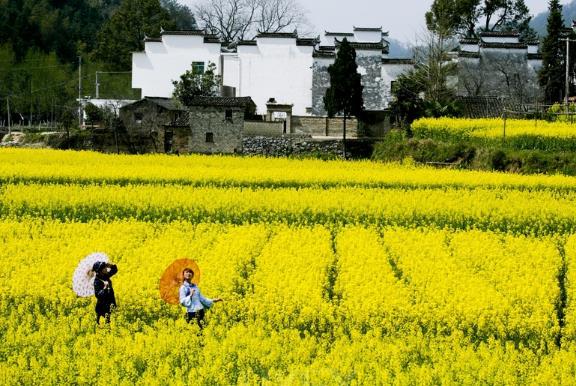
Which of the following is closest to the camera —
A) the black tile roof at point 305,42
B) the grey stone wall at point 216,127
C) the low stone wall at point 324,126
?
the grey stone wall at point 216,127

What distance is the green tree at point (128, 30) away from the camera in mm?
60406

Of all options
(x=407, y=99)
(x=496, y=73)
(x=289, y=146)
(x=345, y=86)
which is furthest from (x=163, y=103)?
(x=496, y=73)

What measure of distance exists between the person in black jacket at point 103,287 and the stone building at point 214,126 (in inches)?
1113

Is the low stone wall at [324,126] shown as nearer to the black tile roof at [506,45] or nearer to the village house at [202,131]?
the village house at [202,131]

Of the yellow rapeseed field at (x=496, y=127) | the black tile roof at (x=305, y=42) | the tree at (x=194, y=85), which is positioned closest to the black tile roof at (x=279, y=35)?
the black tile roof at (x=305, y=42)

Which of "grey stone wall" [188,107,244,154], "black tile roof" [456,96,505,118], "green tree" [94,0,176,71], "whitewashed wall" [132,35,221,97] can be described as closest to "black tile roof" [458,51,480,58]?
"black tile roof" [456,96,505,118]

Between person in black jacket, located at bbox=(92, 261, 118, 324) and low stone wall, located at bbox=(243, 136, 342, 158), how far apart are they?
90.1ft

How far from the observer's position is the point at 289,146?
1471 inches

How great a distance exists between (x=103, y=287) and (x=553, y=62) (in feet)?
125

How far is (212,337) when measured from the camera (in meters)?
9.12

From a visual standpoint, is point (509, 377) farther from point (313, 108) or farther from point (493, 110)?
point (313, 108)

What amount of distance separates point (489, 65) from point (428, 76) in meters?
5.28

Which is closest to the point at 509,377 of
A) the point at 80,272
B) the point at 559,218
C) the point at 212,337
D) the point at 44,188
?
the point at 212,337

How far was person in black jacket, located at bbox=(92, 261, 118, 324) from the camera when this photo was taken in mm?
9180
